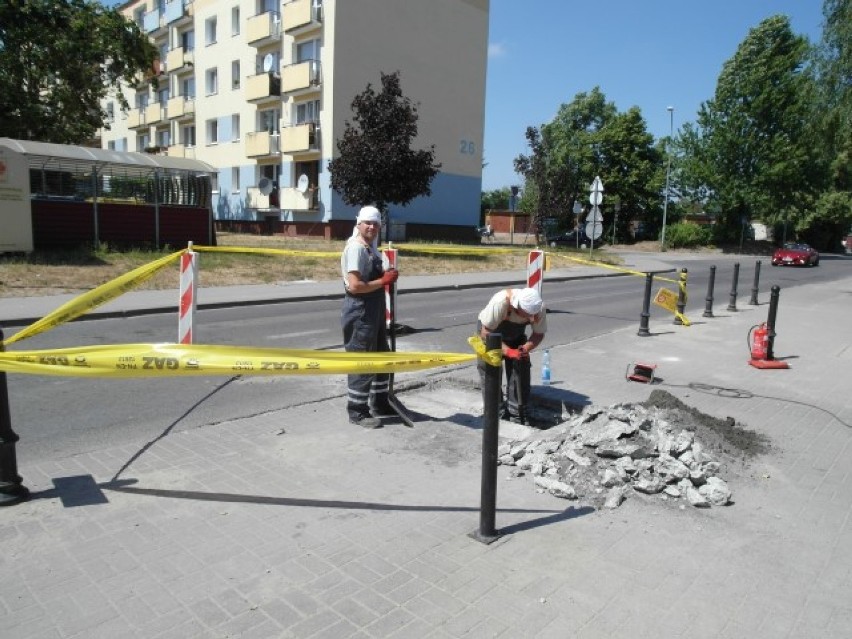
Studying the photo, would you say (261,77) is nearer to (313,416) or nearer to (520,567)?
(313,416)

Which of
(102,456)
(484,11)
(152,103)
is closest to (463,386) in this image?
(102,456)

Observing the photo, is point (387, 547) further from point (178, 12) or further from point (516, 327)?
point (178, 12)

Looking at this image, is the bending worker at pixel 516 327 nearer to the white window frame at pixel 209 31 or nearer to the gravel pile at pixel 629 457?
the gravel pile at pixel 629 457

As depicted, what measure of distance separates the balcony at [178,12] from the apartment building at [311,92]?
0.15 meters

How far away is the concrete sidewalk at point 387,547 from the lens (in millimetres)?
2904

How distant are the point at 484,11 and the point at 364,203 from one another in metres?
18.9

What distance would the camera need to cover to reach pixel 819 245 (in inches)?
2345

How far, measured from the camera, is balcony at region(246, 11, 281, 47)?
1363 inches

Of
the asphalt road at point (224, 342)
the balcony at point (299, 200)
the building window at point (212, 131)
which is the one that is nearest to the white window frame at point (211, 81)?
the building window at point (212, 131)

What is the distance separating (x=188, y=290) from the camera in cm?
712

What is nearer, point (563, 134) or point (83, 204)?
point (83, 204)

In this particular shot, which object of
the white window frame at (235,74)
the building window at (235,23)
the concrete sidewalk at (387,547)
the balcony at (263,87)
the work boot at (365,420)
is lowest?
the concrete sidewalk at (387,547)

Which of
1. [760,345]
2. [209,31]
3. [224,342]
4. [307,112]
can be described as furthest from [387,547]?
[209,31]

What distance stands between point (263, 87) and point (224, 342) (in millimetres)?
28659
